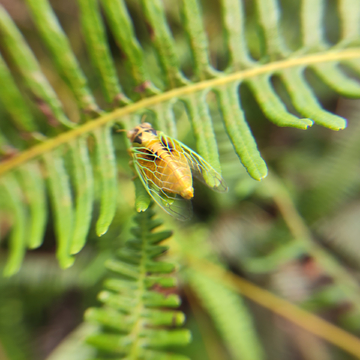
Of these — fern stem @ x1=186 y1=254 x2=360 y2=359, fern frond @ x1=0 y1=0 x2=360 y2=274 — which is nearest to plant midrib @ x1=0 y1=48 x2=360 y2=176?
fern frond @ x1=0 y1=0 x2=360 y2=274

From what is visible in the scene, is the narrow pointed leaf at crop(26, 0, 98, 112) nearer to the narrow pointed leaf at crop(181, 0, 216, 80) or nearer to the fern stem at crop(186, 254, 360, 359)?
the narrow pointed leaf at crop(181, 0, 216, 80)

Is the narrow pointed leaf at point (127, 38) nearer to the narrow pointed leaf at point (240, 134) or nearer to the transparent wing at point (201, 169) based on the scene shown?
the transparent wing at point (201, 169)

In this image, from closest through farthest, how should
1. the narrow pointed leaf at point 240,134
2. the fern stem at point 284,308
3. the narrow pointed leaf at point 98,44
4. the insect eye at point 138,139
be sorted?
the narrow pointed leaf at point 240,134 < the narrow pointed leaf at point 98,44 < the insect eye at point 138,139 < the fern stem at point 284,308

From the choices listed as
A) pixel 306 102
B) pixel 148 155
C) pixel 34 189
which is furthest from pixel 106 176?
pixel 306 102

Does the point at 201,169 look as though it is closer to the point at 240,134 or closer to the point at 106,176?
the point at 240,134

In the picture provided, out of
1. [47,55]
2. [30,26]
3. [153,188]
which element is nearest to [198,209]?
[153,188]

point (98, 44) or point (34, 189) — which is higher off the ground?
point (98, 44)

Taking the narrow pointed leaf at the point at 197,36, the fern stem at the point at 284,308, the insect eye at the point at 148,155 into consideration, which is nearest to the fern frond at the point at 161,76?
the narrow pointed leaf at the point at 197,36

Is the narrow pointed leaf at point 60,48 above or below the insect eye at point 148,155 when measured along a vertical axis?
above
